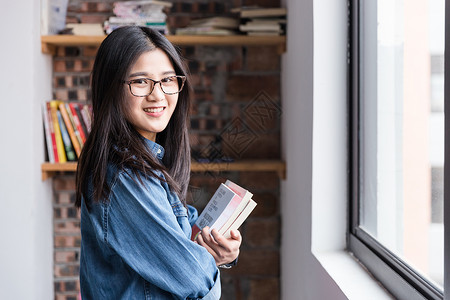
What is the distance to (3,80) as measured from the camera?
2254 mm

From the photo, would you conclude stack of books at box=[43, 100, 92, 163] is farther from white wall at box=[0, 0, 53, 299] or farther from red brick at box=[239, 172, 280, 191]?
red brick at box=[239, 172, 280, 191]

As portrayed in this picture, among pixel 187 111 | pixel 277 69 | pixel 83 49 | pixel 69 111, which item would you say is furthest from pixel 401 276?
pixel 83 49

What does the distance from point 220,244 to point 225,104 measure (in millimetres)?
1367

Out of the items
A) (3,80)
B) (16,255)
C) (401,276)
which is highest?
(3,80)

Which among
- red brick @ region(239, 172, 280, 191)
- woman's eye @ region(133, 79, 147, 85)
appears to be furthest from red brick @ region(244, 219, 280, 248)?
woman's eye @ region(133, 79, 147, 85)

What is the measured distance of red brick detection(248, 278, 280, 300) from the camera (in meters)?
2.63

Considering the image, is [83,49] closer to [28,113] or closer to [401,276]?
[28,113]

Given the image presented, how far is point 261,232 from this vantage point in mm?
2607

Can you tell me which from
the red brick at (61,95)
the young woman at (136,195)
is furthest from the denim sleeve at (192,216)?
the red brick at (61,95)

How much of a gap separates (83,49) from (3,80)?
46 centimetres

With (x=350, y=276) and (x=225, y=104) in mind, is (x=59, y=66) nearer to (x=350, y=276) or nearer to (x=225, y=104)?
(x=225, y=104)

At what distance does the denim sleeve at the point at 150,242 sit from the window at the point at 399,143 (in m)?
0.51

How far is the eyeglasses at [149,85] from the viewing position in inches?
49.8

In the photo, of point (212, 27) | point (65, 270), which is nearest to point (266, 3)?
point (212, 27)
